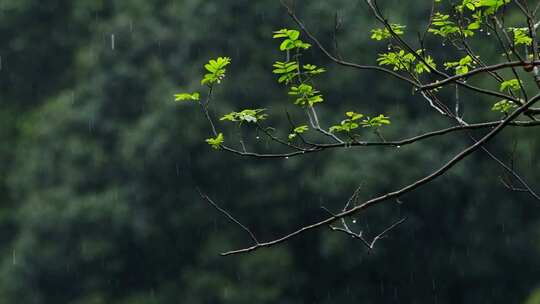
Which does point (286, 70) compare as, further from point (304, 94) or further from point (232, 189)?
point (232, 189)

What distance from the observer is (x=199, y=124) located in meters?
11.3

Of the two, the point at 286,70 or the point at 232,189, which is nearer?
the point at 286,70

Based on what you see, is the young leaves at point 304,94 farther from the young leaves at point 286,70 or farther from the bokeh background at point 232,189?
the bokeh background at point 232,189

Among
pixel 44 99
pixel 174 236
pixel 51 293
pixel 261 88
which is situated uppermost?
pixel 261 88

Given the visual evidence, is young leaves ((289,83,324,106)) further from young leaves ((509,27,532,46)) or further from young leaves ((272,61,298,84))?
young leaves ((509,27,532,46))

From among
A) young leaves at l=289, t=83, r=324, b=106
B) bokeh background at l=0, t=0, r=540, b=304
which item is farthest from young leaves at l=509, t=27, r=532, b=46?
bokeh background at l=0, t=0, r=540, b=304

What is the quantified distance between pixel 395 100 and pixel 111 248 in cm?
377

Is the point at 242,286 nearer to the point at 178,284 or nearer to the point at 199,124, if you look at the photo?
the point at 178,284

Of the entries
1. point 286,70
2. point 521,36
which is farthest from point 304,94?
point 521,36

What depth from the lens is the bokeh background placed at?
1061 cm

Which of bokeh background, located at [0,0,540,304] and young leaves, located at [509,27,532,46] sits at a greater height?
young leaves, located at [509,27,532,46]

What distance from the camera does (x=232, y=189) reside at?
11.3 metres

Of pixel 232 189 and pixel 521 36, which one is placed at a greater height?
pixel 521 36

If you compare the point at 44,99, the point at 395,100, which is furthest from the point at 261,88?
the point at 44,99
